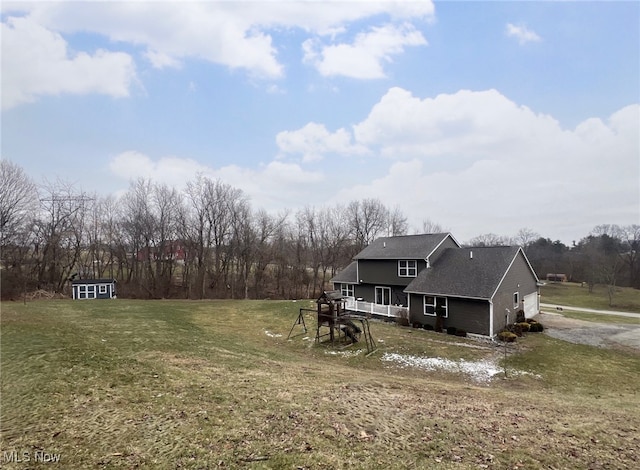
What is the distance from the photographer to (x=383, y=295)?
88.8 ft

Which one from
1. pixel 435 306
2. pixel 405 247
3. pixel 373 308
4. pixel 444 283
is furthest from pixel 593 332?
pixel 373 308

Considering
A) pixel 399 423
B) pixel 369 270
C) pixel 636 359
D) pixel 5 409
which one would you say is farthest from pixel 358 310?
pixel 5 409

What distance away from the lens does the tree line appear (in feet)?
109

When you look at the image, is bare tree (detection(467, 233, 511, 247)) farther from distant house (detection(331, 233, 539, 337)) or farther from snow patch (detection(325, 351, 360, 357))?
snow patch (detection(325, 351, 360, 357))

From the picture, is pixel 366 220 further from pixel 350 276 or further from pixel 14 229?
pixel 14 229

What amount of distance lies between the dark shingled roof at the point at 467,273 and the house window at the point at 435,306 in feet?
1.71

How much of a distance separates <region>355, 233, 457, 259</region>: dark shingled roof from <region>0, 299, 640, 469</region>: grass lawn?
1235 cm

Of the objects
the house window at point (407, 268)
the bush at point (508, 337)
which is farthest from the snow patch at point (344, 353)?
the house window at point (407, 268)

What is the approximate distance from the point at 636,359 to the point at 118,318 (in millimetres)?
25579

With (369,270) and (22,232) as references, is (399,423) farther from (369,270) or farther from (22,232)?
(22,232)

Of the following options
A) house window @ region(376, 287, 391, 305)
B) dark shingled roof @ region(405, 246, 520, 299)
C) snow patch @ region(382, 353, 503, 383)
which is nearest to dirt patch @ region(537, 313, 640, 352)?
dark shingled roof @ region(405, 246, 520, 299)

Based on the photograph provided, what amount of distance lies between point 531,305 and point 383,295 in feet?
35.1

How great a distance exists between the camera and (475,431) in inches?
255

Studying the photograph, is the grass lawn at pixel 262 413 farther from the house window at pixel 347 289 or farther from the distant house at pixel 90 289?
the distant house at pixel 90 289
